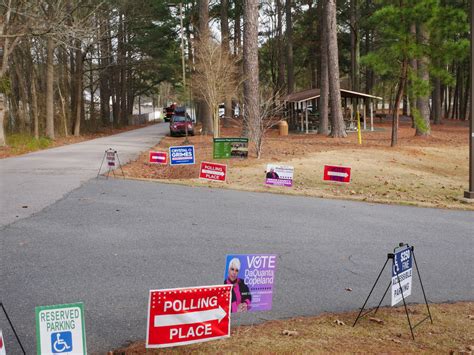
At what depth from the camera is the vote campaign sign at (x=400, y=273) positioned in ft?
15.7

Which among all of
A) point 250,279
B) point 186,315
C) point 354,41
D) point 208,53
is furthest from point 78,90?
point 186,315

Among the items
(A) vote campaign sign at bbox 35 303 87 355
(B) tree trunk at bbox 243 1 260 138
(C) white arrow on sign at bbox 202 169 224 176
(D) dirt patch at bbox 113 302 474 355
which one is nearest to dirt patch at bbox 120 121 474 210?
(C) white arrow on sign at bbox 202 169 224 176

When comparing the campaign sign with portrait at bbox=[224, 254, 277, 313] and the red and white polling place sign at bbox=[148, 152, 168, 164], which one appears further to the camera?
the red and white polling place sign at bbox=[148, 152, 168, 164]

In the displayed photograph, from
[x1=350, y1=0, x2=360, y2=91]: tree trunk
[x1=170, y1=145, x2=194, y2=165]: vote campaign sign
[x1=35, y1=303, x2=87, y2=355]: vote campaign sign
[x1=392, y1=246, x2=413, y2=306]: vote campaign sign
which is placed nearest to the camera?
[x1=35, y1=303, x2=87, y2=355]: vote campaign sign

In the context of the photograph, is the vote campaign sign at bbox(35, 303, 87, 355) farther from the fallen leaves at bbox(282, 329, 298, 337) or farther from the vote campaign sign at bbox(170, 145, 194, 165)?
the vote campaign sign at bbox(170, 145, 194, 165)

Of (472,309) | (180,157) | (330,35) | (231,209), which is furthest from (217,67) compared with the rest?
(472,309)

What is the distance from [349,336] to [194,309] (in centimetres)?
149

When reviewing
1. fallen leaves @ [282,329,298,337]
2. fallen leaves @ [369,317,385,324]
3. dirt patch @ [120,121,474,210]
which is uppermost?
dirt patch @ [120,121,474,210]

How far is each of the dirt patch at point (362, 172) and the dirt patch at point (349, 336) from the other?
264 inches

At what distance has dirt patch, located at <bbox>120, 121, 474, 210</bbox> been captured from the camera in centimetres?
1280

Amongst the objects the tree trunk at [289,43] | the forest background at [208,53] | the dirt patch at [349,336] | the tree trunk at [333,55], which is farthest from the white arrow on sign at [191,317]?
the tree trunk at [289,43]

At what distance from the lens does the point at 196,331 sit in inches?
160

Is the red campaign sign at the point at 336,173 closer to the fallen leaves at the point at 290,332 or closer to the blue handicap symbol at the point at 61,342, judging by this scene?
the fallen leaves at the point at 290,332

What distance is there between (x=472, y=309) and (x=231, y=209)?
17.5 feet
